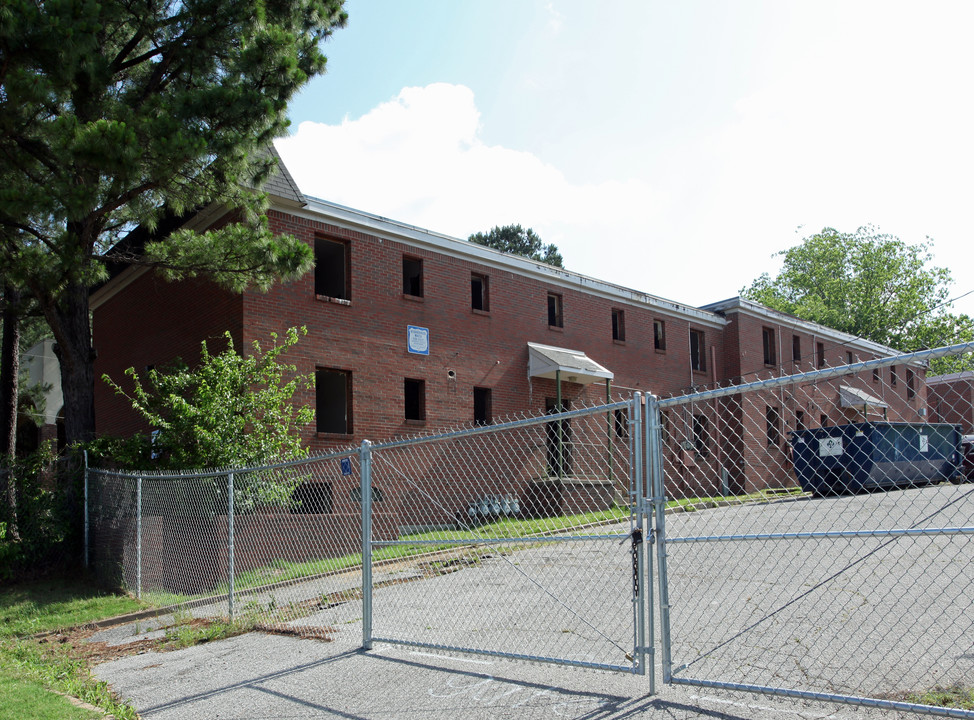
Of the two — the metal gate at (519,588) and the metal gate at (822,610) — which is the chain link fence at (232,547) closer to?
the metal gate at (519,588)

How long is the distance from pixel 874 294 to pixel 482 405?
44.8 metres

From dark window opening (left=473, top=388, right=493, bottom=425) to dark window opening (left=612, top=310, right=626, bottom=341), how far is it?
234 inches

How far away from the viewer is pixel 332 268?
65.8 ft

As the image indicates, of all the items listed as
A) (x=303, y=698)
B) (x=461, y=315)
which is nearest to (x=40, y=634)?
(x=303, y=698)

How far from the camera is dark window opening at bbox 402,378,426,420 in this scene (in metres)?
18.5

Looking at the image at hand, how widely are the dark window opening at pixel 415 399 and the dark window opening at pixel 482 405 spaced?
182 centimetres

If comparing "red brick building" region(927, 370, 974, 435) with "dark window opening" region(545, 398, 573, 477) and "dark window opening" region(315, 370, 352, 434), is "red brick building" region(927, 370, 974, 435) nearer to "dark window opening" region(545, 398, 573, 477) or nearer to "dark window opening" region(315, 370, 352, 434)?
"dark window opening" region(545, 398, 573, 477)

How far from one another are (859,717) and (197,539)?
8072mm

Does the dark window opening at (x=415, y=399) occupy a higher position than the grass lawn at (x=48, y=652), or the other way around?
the dark window opening at (x=415, y=399)

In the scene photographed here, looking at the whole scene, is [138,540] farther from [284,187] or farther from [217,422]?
[284,187]

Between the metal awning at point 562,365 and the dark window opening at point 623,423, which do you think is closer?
the dark window opening at point 623,423

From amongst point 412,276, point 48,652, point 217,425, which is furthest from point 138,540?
point 412,276

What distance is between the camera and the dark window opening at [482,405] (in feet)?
65.7

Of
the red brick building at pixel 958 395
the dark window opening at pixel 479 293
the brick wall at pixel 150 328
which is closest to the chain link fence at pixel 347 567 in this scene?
the red brick building at pixel 958 395
